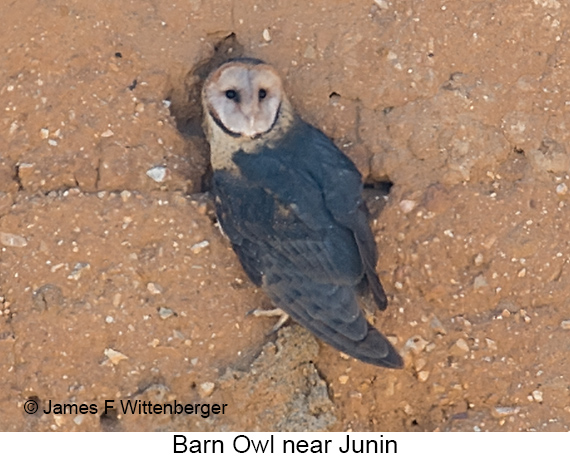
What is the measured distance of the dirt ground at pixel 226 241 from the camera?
4289 mm

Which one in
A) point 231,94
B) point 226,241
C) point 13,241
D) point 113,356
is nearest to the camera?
point 113,356

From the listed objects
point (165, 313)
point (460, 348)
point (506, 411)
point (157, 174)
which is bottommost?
point (506, 411)

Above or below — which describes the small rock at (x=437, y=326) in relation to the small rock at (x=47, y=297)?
below

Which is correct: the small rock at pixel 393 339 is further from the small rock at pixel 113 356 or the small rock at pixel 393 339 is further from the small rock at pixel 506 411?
the small rock at pixel 113 356

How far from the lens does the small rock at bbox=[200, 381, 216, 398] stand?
14.0 ft

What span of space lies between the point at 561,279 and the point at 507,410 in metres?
0.55

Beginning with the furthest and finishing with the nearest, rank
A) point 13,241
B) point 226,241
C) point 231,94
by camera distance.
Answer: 1. point 231,94
2. point 226,241
3. point 13,241

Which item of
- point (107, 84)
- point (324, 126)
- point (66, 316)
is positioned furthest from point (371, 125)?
point (66, 316)

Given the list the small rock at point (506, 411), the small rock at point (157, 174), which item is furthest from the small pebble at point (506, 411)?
the small rock at point (157, 174)

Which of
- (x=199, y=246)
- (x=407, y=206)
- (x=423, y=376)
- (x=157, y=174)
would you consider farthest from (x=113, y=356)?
(x=407, y=206)

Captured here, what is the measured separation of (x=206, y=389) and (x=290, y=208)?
0.75 meters

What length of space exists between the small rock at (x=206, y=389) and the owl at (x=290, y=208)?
38 centimetres

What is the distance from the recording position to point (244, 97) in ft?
15.4

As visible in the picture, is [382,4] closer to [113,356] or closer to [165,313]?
[165,313]
